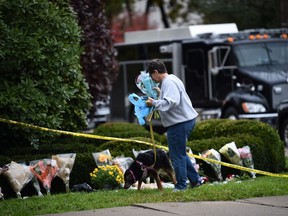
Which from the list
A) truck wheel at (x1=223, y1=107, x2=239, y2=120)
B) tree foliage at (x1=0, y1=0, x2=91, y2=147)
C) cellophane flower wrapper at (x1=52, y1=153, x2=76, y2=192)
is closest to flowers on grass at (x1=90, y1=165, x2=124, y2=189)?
cellophane flower wrapper at (x1=52, y1=153, x2=76, y2=192)

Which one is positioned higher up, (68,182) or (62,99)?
(62,99)

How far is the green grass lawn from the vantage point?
10281mm

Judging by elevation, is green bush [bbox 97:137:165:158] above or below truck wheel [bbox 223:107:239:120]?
above

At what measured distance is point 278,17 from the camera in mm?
36125

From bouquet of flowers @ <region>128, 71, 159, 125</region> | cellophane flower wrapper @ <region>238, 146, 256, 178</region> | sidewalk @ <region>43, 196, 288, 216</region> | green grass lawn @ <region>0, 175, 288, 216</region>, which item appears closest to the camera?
sidewalk @ <region>43, 196, 288, 216</region>

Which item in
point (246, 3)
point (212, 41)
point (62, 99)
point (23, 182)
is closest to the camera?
point (23, 182)

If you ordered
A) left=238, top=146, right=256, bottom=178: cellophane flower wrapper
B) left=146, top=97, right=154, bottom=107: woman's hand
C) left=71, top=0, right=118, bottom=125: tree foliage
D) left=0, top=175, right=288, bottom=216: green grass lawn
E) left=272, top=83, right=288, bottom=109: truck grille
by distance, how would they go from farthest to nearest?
left=272, top=83, right=288, bottom=109: truck grille → left=71, top=0, right=118, bottom=125: tree foliage → left=238, top=146, right=256, bottom=178: cellophane flower wrapper → left=146, top=97, right=154, bottom=107: woman's hand → left=0, top=175, right=288, bottom=216: green grass lawn

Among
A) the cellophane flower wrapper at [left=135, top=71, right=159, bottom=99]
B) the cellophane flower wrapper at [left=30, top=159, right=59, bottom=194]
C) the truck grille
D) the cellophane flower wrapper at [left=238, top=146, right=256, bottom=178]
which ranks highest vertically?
the cellophane flower wrapper at [left=135, top=71, right=159, bottom=99]

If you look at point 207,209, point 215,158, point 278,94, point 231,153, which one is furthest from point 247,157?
point 278,94

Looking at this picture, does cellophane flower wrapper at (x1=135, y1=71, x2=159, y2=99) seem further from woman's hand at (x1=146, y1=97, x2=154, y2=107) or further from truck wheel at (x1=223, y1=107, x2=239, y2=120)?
truck wheel at (x1=223, y1=107, x2=239, y2=120)

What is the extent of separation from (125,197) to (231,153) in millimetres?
2516

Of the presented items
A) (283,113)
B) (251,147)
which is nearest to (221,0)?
(283,113)

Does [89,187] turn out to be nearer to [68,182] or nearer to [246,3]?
[68,182]

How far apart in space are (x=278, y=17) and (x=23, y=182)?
25991 millimetres
